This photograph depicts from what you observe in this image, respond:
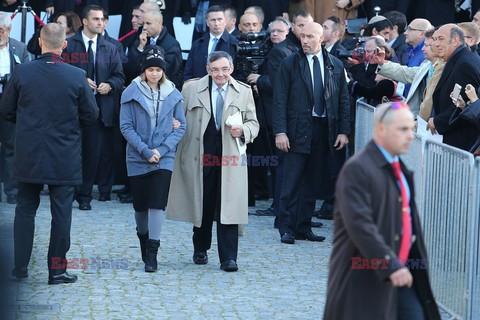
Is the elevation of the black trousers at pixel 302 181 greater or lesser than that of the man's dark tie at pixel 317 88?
lesser

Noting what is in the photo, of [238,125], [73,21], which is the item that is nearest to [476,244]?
[238,125]

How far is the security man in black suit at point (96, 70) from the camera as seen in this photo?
14.5 metres

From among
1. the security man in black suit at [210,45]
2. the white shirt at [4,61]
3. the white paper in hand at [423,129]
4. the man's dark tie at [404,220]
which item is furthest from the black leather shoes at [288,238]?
the man's dark tie at [404,220]

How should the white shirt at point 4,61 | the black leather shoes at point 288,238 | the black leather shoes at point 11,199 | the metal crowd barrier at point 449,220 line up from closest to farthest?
1. the metal crowd barrier at point 449,220
2. the black leather shoes at point 288,238
3. the white shirt at point 4,61
4. the black leather shoes at point 11,199

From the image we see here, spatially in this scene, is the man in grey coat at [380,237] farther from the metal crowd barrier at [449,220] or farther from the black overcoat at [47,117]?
the black overcoat at [47,117]

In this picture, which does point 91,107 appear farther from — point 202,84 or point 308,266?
point 308,266

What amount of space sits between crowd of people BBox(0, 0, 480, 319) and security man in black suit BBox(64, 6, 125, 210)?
0.06 ft

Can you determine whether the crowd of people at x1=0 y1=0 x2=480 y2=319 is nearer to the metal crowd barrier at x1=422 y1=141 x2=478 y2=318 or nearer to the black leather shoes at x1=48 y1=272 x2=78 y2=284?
the black leather shoes at x1=48 y1=272 x2=78 y2=284

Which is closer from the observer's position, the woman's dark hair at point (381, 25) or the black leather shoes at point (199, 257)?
the black leather shoes at point (199, 257)

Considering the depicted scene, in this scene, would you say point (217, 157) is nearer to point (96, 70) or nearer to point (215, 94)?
point (215, 94)

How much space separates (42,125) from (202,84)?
180 centimetres

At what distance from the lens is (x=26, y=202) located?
9.98 meters

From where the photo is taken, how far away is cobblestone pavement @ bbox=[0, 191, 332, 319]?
9.13 meters

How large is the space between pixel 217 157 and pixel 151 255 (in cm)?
112
